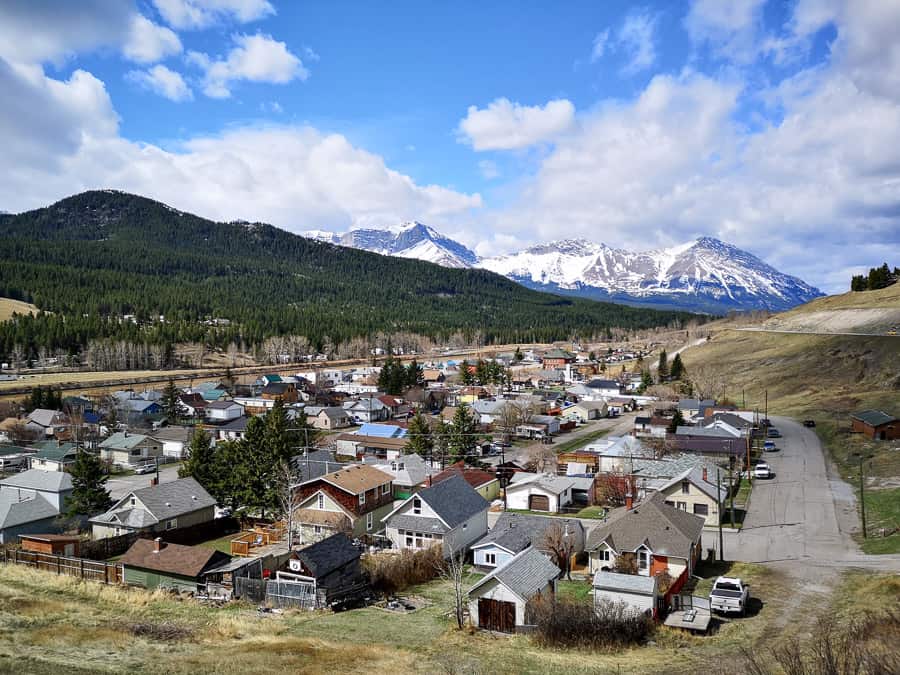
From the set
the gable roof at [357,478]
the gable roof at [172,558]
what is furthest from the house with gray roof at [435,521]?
the gable roof at [172,558]

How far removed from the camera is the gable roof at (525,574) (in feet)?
83.6

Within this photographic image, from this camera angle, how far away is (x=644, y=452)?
2210 inches

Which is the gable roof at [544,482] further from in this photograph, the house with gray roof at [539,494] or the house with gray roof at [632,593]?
the house with gray roof at [632,593]

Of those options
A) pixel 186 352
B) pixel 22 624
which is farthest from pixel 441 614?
pixel 186 352

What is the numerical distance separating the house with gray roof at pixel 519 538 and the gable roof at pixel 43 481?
2950cm

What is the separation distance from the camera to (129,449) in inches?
2457

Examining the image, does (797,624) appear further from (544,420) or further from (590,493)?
(544,420)

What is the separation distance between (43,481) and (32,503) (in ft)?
14.6

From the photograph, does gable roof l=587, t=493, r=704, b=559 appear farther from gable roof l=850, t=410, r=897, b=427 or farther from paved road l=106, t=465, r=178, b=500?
gable roof l=850, t=410, r=897, b=427

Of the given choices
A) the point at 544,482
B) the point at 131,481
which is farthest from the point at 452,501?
the point at 131,481

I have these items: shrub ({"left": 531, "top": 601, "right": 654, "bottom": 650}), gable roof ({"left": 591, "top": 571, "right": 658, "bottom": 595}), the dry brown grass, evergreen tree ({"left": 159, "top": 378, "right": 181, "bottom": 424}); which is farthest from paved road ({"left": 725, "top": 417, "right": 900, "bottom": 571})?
the dry brown grass

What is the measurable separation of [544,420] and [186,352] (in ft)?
358

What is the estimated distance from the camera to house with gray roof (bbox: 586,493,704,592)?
30891mm

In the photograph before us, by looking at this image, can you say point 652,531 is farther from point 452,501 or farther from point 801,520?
point 801,520
